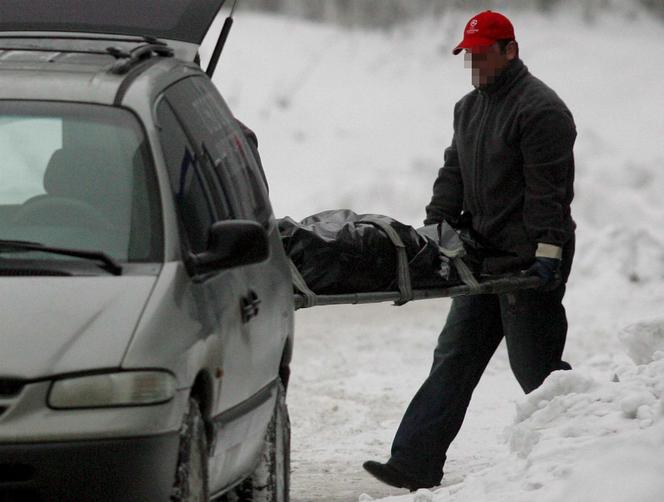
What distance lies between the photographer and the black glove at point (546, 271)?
7.94 m

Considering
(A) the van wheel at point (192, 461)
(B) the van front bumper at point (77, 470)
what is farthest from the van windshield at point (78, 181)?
(B) the van front bumper at point (77, 470)

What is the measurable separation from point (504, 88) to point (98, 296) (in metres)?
3.43

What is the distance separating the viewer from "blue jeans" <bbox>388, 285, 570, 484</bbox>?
26.7 feet

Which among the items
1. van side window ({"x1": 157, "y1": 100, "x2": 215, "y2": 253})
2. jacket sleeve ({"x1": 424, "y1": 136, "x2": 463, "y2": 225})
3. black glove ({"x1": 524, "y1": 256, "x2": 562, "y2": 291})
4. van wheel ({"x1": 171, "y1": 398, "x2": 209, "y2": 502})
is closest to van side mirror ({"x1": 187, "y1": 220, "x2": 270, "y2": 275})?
van side window ({"x1": 157, "y1": 100, "x2": 215, "y2": 253})

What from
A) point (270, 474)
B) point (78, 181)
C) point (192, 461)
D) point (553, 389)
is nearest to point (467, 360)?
point (553, 389)

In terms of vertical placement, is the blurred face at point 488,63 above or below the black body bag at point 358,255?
above

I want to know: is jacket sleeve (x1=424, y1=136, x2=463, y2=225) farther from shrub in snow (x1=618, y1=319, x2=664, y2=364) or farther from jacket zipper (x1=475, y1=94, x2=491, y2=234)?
shrub in snow (x1=618, y1=319, x2=664, y2=364)

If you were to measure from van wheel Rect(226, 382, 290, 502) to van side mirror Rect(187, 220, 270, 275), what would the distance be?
1.09 m

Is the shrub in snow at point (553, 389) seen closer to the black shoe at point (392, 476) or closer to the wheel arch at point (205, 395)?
the black shoe at point (392, 476)

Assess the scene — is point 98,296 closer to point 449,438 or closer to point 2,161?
point 2,161

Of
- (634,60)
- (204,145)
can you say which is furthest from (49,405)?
(634,60)

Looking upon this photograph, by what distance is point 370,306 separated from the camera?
1509 cm

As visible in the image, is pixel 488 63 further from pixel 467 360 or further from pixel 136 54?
pixel 136 54

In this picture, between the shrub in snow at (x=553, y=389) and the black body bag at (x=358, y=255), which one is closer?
the shrub in snow at (x=553, y=389)
